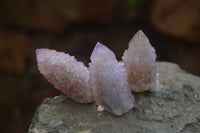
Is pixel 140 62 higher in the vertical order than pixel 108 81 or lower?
higher

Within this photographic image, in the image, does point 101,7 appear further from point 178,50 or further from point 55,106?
point 55,106

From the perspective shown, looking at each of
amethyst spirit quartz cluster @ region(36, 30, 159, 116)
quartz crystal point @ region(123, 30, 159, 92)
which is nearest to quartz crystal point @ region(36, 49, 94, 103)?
amethyst spirit quartz cluster @ region(36, 30, 159, 116)

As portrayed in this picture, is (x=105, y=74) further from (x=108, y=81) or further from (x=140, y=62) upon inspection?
(x=140, y=62)

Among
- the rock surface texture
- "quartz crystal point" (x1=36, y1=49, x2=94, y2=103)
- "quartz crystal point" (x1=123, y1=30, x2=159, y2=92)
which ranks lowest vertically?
the rock surface texture

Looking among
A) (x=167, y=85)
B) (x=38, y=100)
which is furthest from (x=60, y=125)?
(x=38, y=100)

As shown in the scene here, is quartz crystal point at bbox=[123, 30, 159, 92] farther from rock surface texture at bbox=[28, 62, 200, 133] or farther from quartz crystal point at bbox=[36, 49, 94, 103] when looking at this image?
quartz crystal point at bbox=[36, 49, 94, 103]

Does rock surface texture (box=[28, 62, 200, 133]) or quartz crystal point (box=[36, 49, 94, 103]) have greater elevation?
quartz crystal point (box=[36, 49, 94, 103])

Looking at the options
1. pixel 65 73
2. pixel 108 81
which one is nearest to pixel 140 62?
pixel 108 81
